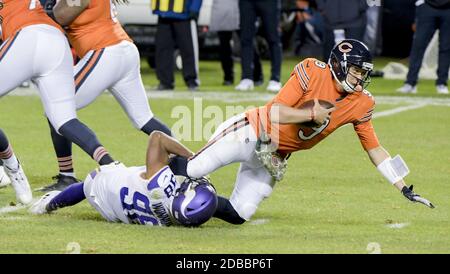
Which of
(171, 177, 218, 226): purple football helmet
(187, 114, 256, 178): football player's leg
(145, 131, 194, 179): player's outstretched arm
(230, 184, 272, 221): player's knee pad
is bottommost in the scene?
(230, 184, 272, 221): player's knee pad

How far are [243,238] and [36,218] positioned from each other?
1413 millimetres

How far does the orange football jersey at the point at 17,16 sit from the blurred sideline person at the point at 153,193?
124 centimetres

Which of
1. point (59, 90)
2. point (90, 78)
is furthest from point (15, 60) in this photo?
point (90, 78)

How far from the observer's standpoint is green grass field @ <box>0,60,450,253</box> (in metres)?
6.76

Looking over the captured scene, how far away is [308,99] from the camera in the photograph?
296 inches

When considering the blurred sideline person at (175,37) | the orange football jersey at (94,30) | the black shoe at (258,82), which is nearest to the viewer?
the orange football jersey at (94,30)

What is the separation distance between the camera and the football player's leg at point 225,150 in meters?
7.39

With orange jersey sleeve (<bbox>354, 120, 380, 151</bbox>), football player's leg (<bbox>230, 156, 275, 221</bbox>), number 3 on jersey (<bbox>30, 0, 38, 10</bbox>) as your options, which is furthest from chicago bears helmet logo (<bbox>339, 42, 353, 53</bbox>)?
number 3 on jersey (<bbox>30, 0, 38, 10</bbox>)

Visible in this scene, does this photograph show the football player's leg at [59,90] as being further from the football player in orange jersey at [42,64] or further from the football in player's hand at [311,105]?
the football in player's hand at [311,105]

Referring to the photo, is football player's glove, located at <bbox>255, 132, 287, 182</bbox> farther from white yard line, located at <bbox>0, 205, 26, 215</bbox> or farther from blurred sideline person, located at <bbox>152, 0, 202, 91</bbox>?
blurred sideline person, located at <bbox>152, 0, 202, 91</bbox>

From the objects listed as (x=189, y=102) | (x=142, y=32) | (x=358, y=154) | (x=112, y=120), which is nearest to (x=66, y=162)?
(x=358, y=154)

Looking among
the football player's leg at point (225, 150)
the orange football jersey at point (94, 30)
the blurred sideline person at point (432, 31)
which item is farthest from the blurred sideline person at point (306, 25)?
the football player's leg at point (225, 150)

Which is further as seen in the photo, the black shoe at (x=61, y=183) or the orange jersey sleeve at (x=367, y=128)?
the black shoe at (x=61, y=183)

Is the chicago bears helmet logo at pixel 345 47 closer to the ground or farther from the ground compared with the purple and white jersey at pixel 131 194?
farther from the ground
